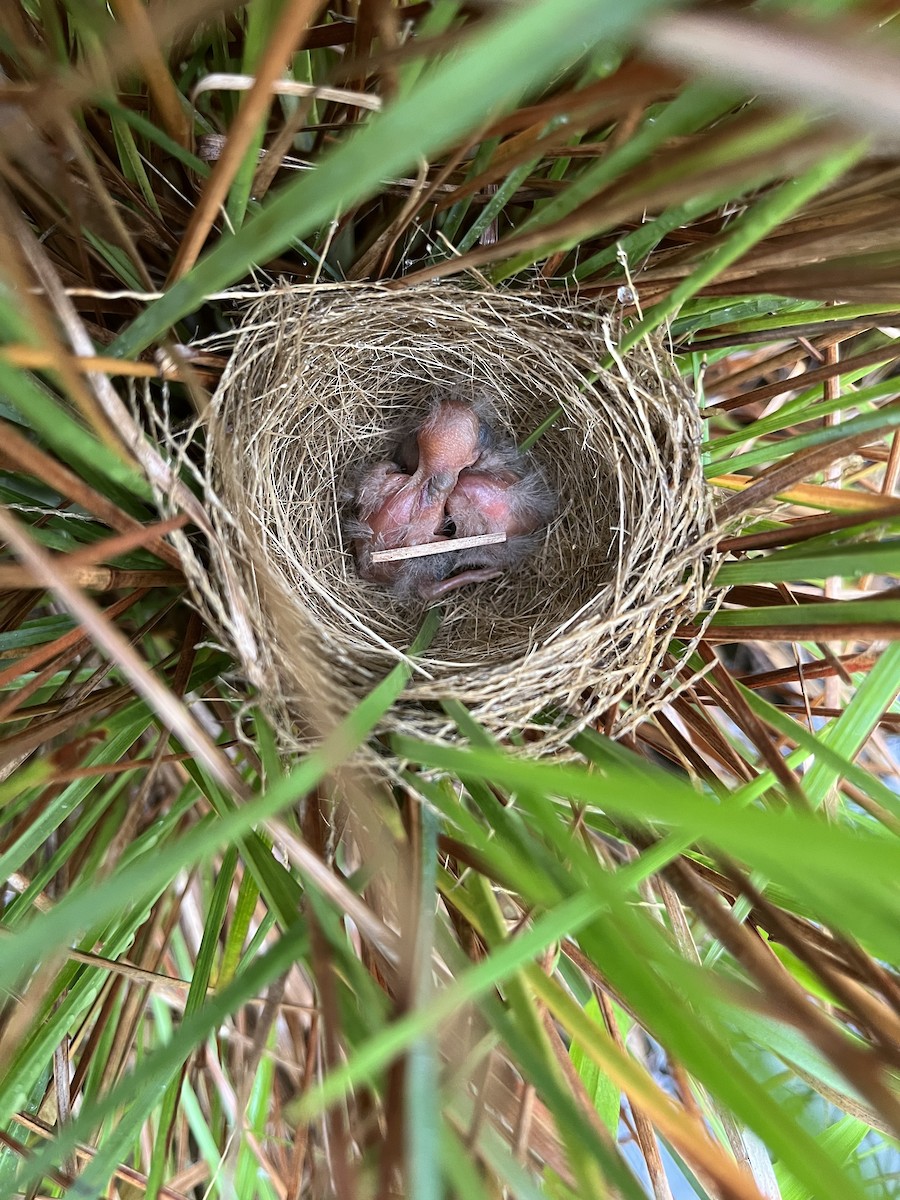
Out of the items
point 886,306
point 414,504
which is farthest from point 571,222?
point 414,504

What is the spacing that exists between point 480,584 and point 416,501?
155 mm

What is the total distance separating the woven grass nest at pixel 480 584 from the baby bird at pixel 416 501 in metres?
0.03

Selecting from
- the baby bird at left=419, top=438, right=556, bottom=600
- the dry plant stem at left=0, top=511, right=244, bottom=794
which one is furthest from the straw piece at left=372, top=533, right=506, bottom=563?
the dry plant stem at left=0, top=511, right=244, bottom=794

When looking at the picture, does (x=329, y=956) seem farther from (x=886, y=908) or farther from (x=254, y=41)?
(x=254, y=41)

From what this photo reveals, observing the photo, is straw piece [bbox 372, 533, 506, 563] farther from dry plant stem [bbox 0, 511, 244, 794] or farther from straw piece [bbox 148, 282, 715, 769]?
dry plant stem [bbox 0, 511, 244, 794]

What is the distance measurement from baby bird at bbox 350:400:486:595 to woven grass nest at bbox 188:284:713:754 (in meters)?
0.03

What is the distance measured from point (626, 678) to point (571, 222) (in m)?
0.39

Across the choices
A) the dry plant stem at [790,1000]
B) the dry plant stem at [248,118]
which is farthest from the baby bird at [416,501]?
the dry plant stem at [790,1000]

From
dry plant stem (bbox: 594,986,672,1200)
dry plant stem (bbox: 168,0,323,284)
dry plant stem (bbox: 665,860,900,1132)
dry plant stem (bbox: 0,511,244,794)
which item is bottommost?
dry plant stem (bbox: 594,986,672,1200)

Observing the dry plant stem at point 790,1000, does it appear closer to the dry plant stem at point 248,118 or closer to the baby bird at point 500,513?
the dry plant stem at point 248,118

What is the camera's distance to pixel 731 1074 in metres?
0.31

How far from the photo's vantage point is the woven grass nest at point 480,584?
64 cm

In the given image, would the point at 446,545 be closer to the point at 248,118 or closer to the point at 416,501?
the point at 416,501

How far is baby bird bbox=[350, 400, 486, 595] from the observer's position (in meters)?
1.02
